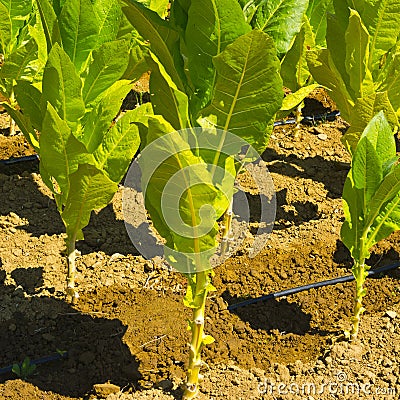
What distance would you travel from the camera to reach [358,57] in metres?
3.26

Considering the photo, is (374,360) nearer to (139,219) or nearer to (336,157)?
(139,219)

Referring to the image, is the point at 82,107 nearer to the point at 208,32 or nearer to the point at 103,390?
the point at 208,32

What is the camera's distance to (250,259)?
3.65 meters

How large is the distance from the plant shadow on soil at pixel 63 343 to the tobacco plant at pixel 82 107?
30 cm

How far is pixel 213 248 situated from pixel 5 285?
139cm

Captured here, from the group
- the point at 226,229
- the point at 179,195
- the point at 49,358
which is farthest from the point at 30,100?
the point at 226,229

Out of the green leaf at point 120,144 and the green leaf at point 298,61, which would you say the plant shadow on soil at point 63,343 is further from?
the green leaf at point 298,61

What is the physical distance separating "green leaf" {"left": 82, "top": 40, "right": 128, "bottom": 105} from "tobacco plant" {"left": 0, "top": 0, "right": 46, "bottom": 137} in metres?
0.72

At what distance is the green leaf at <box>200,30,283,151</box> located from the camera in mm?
2023

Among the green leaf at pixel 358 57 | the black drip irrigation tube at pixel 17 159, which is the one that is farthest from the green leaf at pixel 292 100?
the black drip irrigation tube at pixel 17 159

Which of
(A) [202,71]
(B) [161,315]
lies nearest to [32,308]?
(B) [161,315]

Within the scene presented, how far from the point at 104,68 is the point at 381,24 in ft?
4.73

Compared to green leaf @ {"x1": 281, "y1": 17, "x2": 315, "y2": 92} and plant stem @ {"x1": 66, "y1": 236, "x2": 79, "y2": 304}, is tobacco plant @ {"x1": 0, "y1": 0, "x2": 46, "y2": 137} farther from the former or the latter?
green leaf @ {"x1": 281, "y1": 17, "x2": 315, "y2": 92}

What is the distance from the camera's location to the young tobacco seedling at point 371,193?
9.09ft
